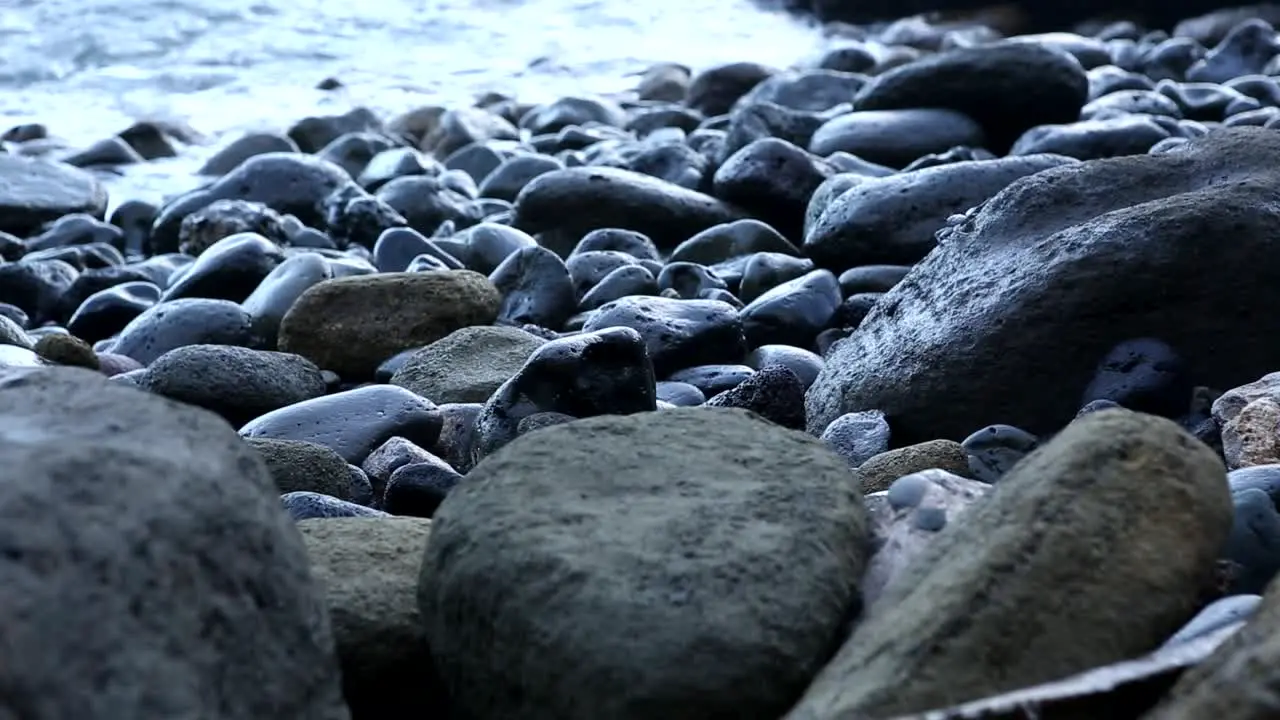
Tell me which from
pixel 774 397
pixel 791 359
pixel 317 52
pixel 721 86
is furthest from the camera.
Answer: pixel 317 52

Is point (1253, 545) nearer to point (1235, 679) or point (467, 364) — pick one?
point (1235, 679)

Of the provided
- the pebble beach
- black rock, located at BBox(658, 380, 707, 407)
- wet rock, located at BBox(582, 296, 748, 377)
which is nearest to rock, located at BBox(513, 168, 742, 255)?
the pebble beach

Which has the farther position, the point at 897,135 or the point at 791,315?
the point at 897,135

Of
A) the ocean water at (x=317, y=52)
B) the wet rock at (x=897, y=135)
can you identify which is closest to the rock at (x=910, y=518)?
the wet rock at (x=897, y=135)

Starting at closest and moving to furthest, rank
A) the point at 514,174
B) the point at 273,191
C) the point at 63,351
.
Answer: the point at 63,351
the point at 273,191
the point at 514,174

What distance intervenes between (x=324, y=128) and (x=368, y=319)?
5532 millimetres

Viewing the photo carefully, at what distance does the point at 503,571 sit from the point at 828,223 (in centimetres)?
349

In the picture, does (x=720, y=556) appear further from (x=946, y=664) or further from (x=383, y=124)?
(x=383, y=124)

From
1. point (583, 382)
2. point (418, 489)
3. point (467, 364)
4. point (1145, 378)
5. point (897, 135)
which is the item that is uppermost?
point (1145, 378)

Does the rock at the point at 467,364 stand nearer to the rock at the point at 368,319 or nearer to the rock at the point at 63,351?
the rock at the point at 368,319

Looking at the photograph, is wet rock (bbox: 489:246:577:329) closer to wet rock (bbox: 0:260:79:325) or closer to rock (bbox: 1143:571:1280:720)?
wet rock (bbox: 0:260:79:325)

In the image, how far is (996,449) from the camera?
3205mm

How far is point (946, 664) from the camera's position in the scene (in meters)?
1.70

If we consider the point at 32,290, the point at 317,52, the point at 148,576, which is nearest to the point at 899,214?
the point at 32,290
